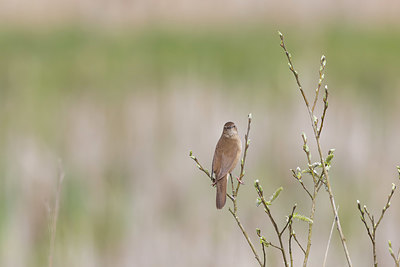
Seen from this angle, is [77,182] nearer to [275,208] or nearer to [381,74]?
[275,208]

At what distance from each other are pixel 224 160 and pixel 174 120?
3.32 metres

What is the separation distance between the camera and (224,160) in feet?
7.31

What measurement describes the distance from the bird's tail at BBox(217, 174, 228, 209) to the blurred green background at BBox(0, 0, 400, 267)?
1641 mm

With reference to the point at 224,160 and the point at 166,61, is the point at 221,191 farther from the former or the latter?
the point at 166,61

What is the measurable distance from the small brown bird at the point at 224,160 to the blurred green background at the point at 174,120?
5.40 ft

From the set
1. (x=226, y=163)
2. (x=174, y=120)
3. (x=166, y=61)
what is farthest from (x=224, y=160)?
(x=166, y=61)

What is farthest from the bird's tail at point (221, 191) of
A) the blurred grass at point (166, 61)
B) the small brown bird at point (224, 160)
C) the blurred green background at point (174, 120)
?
the blurred grass at point (166, 61)

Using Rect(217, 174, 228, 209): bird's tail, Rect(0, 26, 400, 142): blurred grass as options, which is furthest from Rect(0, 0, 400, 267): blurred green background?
Rect(217, 174, 228, 209): bird's tail

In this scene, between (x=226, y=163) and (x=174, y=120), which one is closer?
(x=226, y=163)

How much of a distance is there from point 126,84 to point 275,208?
1.56m

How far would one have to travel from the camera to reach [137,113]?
558 cm

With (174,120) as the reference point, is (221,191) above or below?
below

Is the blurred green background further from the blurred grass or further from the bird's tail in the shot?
the bird's tail

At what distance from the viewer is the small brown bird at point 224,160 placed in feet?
7.24
